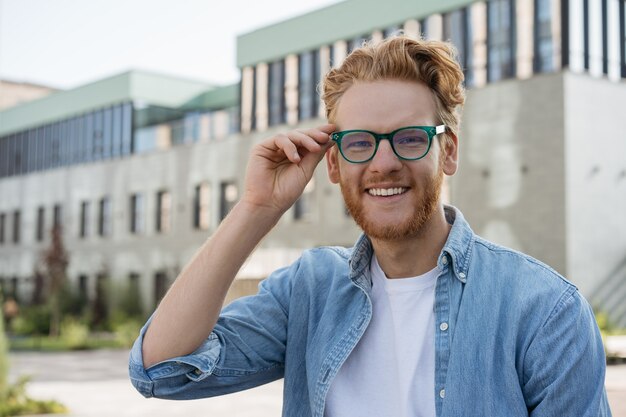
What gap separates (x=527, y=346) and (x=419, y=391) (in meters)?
0.33

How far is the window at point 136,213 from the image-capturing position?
142ft

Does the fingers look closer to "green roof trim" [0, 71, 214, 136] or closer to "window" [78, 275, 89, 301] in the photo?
"window" [78, 275, 89, 301]

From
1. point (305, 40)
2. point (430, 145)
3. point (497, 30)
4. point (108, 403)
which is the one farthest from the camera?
point (305, 40)

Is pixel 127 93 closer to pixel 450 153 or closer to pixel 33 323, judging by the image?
pixel 33 323

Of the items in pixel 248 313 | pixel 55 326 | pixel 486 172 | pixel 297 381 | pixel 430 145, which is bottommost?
pixel 55 326

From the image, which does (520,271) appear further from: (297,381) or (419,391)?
(297,381)

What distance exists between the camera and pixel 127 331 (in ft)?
103

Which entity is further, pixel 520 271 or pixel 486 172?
pixel 486 172

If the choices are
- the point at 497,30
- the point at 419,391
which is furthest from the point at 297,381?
the point at 497,30

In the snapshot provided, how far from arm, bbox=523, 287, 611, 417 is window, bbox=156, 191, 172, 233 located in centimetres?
3928

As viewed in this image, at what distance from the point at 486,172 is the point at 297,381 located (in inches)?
973

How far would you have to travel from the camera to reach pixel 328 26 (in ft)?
115

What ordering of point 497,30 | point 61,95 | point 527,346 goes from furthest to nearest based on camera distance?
point 61,95 → point 497,30 → point 527,346

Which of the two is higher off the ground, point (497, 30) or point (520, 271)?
point (497, 30)
